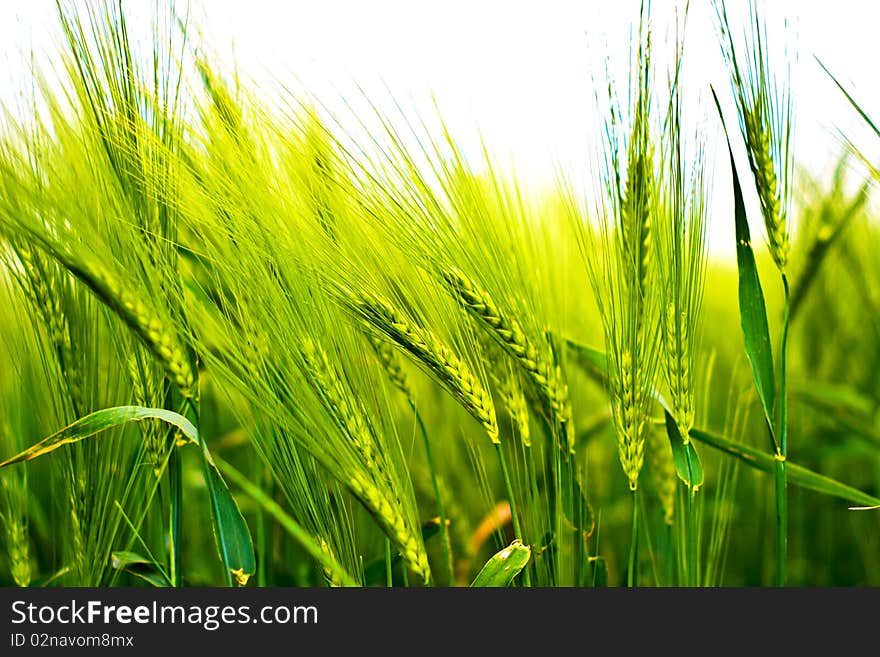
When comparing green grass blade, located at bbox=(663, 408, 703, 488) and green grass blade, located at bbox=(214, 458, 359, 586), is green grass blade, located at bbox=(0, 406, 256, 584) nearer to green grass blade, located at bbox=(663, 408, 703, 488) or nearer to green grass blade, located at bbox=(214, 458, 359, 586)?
green grass blade, located at bbox=(214, 458, 359, 586)

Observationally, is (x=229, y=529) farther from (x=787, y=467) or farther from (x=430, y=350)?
(x=787, y=467)

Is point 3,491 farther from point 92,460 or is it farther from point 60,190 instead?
point 60,190

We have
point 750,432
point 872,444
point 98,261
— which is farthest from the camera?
point 750,432

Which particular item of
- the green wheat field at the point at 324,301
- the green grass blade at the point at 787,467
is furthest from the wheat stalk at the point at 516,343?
the green grass blade at the point at 787,467

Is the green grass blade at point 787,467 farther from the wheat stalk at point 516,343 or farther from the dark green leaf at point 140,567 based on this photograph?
the dark green leaf at point 140,567

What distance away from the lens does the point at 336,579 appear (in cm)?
39

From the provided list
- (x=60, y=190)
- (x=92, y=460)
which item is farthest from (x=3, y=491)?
(x=60, y=190)

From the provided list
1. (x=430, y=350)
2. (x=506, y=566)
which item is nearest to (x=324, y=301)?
(x=430, y=350)

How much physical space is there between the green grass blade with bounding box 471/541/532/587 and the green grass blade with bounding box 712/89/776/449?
0.18m

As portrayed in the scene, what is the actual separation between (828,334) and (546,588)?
2.23 feet

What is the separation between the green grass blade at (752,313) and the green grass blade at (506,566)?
18 centimetres

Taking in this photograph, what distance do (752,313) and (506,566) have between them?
23 centimetres

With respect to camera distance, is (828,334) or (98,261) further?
(828,334)

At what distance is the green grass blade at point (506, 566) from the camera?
402mm
